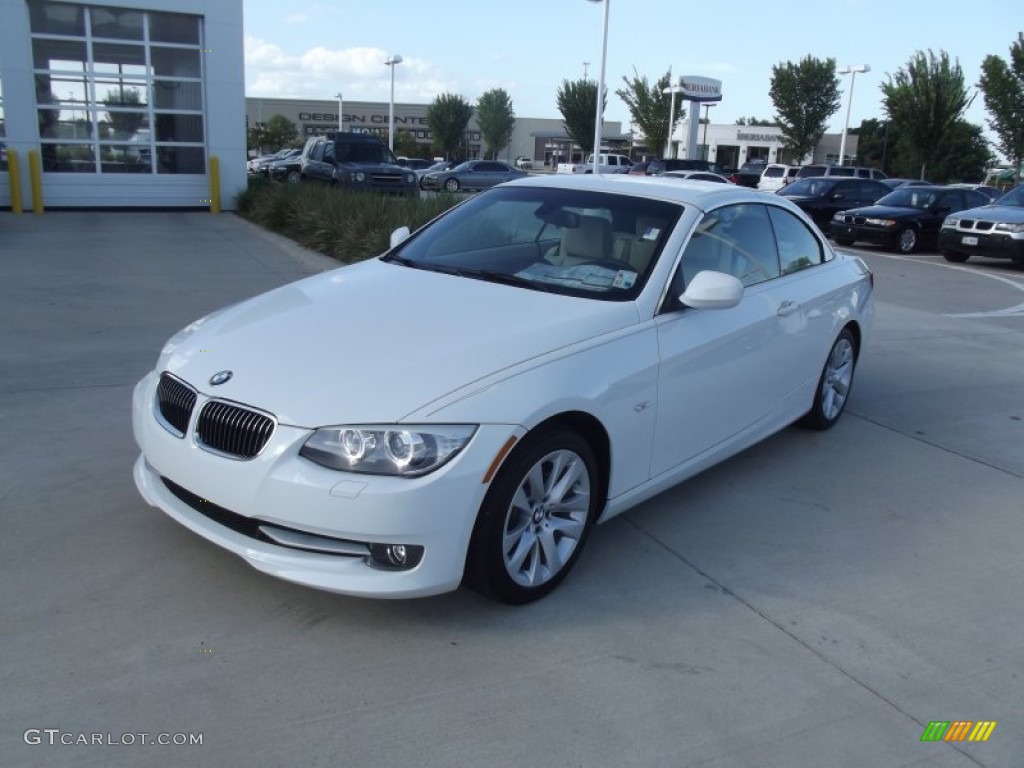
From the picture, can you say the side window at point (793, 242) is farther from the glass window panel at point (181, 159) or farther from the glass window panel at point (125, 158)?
the glass window panel at point (125, 158)

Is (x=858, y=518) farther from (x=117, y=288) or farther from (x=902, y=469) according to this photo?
(x=117, y=288)

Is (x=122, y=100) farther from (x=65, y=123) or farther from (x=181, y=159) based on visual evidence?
(x=181, y=159)

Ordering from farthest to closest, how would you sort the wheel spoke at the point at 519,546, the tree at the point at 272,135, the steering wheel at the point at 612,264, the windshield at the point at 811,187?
the tree at the point at 272,135, the windshield at the point at 811,187, the steering wheel at the point at 612,264, the wheel spoke at the point at 519,546

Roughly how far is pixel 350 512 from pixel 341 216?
1075 centimetres

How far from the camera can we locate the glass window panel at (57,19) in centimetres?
1792

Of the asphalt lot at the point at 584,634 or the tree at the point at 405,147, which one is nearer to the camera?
the asphalt lot at the point at 584,634

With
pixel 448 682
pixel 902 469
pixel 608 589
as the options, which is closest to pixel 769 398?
pixel 902 469

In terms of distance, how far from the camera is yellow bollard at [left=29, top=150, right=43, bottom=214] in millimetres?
17734

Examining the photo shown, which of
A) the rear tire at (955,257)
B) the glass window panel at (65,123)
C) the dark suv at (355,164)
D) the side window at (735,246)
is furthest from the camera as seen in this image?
the dark suv at (355,164)

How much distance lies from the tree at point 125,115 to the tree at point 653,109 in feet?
151

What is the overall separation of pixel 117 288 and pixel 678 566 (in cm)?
784

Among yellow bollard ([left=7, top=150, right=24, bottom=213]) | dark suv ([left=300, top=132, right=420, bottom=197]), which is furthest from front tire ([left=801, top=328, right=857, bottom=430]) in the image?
dark suv ([left=300, top=132, right=420, bottom=197])

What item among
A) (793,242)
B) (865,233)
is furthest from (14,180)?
(865,233)

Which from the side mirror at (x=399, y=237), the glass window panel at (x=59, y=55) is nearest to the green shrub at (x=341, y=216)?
the glass window panel at (x=59, y=55)
